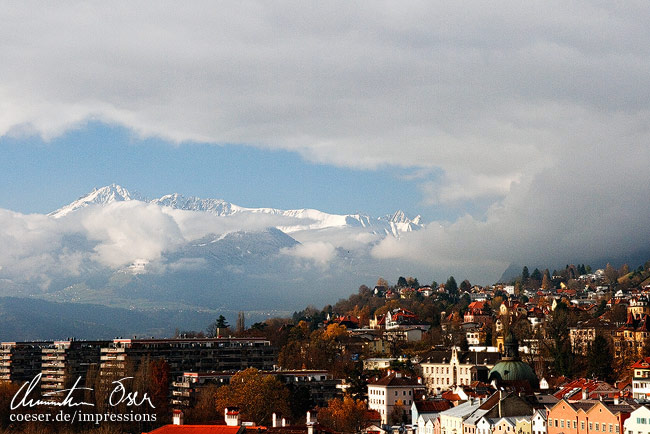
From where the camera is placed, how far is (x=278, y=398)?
102188mm

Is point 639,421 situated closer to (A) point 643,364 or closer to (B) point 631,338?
(A) point 643,364

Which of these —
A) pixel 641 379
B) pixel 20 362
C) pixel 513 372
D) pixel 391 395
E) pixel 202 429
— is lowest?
pixel 202 429

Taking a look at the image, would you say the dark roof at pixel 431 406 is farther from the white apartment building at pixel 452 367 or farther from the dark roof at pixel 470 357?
the dark roof at pixel 470 357

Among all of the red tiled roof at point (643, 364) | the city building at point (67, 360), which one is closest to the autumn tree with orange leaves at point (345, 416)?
the red tiled roof at point (643, 364)

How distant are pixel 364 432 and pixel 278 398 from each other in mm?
11498

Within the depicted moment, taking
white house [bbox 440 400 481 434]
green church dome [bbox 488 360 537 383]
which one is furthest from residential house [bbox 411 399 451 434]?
green church dome [bbox 488 360 537 383]

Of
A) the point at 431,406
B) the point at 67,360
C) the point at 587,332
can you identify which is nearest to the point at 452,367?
the point at 587,332

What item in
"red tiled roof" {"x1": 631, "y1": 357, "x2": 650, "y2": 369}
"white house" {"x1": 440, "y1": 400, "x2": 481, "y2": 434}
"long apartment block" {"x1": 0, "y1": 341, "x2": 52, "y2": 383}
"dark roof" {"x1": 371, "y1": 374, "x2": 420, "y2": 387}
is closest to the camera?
"white house" {"x1": 440, "y1": 400, "x2": 481, "y2": 434}

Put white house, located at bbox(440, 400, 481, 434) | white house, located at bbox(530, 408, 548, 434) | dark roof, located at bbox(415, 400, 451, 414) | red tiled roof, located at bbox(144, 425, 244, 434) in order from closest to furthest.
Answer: red tiled roof, located at bbox(144, 425, 244, 434), white house, located at bbox(530, 408, 548, 434), white house, located at bbox(440, 400, 481, 434), dark roof, located at bbox(415, 400, 451, 414)

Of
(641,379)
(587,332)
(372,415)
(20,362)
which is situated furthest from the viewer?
(20,362)

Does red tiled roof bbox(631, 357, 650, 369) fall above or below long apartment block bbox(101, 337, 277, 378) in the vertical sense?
below

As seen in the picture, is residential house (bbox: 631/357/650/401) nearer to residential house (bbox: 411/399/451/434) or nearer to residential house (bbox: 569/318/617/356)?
residential house (bbox: 569/318/617/356)

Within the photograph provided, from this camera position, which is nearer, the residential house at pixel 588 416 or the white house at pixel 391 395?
the residential house at pixel 588 416

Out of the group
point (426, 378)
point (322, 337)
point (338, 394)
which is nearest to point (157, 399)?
point (338, 394)
